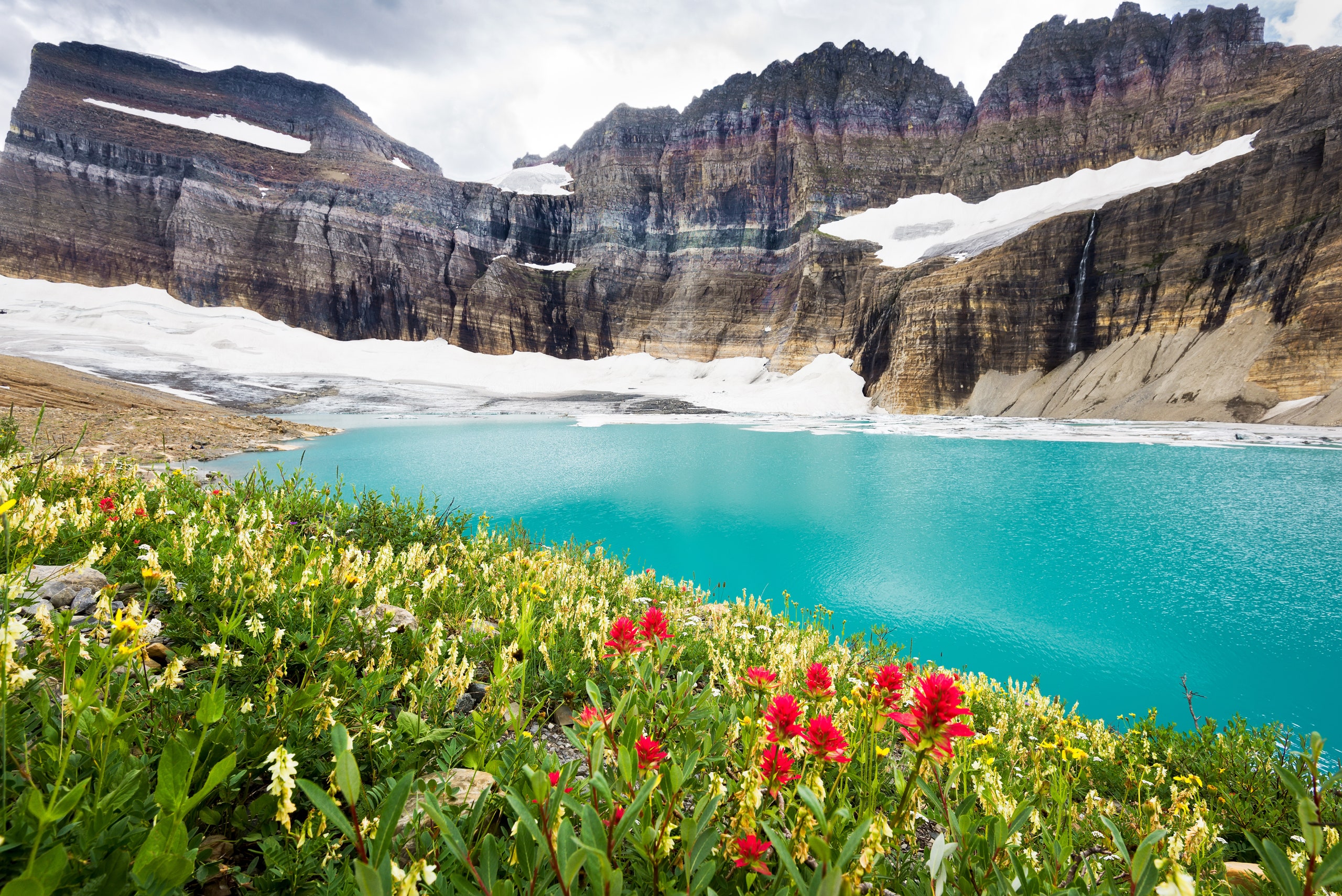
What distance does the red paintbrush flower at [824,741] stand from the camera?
149 cm

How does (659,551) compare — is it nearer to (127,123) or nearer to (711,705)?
(711,705)

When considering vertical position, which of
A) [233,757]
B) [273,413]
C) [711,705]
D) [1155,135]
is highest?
[1155,135]

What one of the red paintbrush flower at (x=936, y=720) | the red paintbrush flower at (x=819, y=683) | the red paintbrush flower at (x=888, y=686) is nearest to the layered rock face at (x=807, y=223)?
the red paintbrush flower at (x=888, y=686)

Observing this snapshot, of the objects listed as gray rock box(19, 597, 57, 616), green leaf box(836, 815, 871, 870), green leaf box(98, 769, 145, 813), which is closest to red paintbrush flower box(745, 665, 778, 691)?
green leaf box(836, 815, 871, 870)

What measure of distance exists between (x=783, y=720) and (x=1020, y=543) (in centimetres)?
1596

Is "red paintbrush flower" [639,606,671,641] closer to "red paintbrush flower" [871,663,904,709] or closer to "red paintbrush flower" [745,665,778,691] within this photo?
"red paintbrush flower" [745,665,778,691]

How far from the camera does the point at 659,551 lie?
1324 cm

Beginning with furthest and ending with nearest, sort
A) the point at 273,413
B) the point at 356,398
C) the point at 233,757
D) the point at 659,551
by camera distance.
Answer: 1. the point at 356,398
2. the point at 273,413
3. the point at 659,551
4. the point at 233,757

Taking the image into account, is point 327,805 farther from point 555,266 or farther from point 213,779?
point 555,266

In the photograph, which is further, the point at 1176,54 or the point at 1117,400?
the point at 1176,54

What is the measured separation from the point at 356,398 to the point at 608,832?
70.9m

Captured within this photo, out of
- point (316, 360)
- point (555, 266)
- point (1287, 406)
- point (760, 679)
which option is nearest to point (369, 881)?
point (760, 679)

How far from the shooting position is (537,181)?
11400 centimetres

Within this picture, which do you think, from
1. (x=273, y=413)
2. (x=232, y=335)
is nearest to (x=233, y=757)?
(x=273, y=413)
